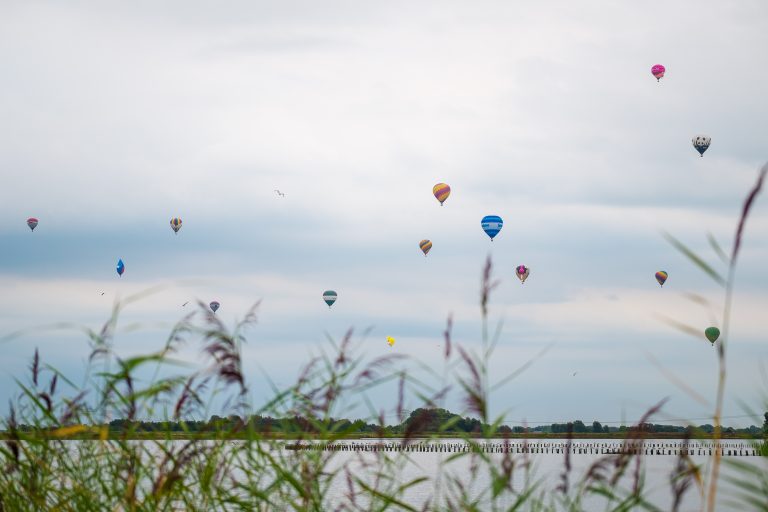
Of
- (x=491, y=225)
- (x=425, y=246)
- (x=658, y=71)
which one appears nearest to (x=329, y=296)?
(x=425, y=246)

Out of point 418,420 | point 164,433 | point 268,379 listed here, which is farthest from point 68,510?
point 418,420

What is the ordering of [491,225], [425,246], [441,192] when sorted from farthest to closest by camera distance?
[425,246] < [441,192] < [491,225]

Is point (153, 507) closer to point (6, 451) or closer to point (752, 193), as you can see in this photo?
point (6, 451)

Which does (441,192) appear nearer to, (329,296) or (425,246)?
(425,246)

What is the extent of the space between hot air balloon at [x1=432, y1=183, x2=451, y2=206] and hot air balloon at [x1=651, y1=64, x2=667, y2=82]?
68.2 ft

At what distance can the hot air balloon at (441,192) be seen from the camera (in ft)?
270

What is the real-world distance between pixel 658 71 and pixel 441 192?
22.1 m

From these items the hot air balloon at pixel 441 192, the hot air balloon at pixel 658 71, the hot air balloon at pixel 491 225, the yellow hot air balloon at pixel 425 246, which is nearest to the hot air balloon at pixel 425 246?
the yellow hot air balloon at pixel 425 246

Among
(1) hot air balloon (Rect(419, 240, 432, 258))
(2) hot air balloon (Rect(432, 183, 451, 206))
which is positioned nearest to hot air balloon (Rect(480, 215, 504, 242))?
(2) hot air balloon (Rect(432, 183, 451, 206))

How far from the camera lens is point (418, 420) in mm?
3814

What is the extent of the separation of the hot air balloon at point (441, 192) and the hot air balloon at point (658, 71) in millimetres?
20784

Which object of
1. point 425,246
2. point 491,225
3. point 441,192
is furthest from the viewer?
point 425,246

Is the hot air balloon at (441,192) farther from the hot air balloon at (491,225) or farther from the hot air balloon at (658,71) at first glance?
the hot air balloon at (658,71)

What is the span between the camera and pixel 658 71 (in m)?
85.0
